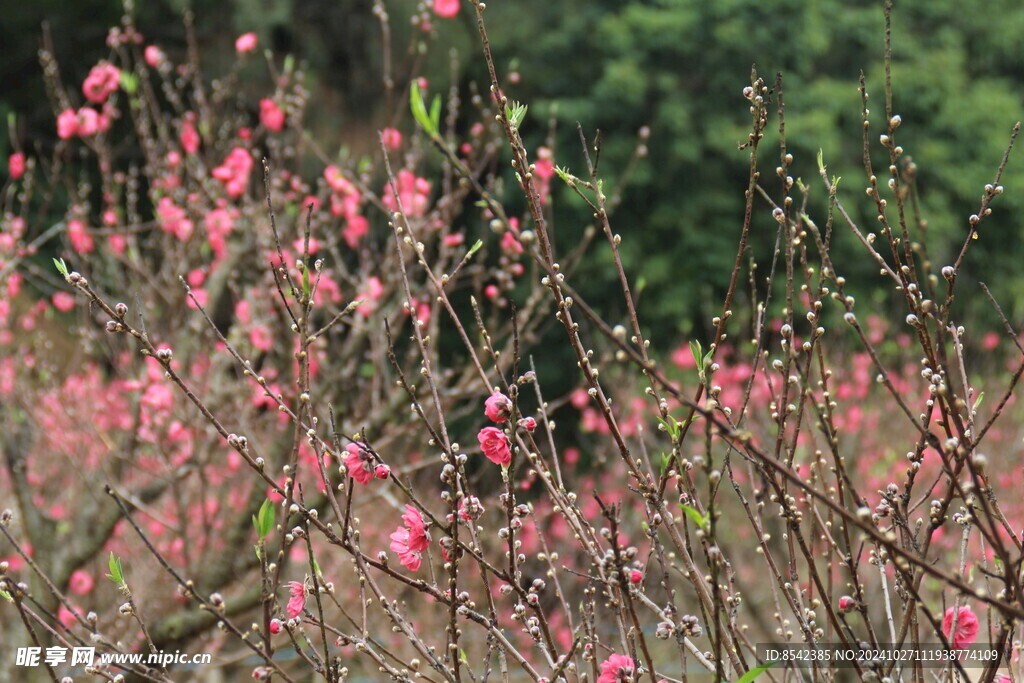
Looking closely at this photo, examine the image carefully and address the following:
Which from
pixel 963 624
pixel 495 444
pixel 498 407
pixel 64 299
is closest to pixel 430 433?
pixel 495 444

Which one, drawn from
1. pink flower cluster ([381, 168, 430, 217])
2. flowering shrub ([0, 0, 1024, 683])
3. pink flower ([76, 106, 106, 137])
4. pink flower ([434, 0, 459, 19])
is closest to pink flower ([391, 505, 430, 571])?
flowering shrub ([0, 0, 1024, 683])

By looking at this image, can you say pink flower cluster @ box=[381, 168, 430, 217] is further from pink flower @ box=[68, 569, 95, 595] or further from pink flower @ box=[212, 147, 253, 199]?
pink flower @ box=[68, 569, 95, 595]

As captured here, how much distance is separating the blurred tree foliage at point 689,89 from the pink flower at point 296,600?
23.1 feet

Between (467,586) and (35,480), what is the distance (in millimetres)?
3205

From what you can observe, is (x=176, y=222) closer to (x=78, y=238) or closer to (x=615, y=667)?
(x=78, y=238)

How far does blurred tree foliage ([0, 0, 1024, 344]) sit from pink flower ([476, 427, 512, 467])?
6943 millimetres

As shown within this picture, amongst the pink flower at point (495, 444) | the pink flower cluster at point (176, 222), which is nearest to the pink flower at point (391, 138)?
the pink flower cluster at point (176, 222)

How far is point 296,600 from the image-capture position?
156cm

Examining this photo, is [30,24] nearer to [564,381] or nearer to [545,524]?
[564,381]

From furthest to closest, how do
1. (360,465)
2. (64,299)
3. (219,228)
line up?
(64,299)
(219,228)
(360,465)

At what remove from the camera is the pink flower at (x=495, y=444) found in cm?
156

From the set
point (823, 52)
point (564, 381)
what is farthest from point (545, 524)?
point (823, 52)

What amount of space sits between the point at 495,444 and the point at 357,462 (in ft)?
0.75

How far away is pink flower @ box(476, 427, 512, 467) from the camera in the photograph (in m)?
1.56
